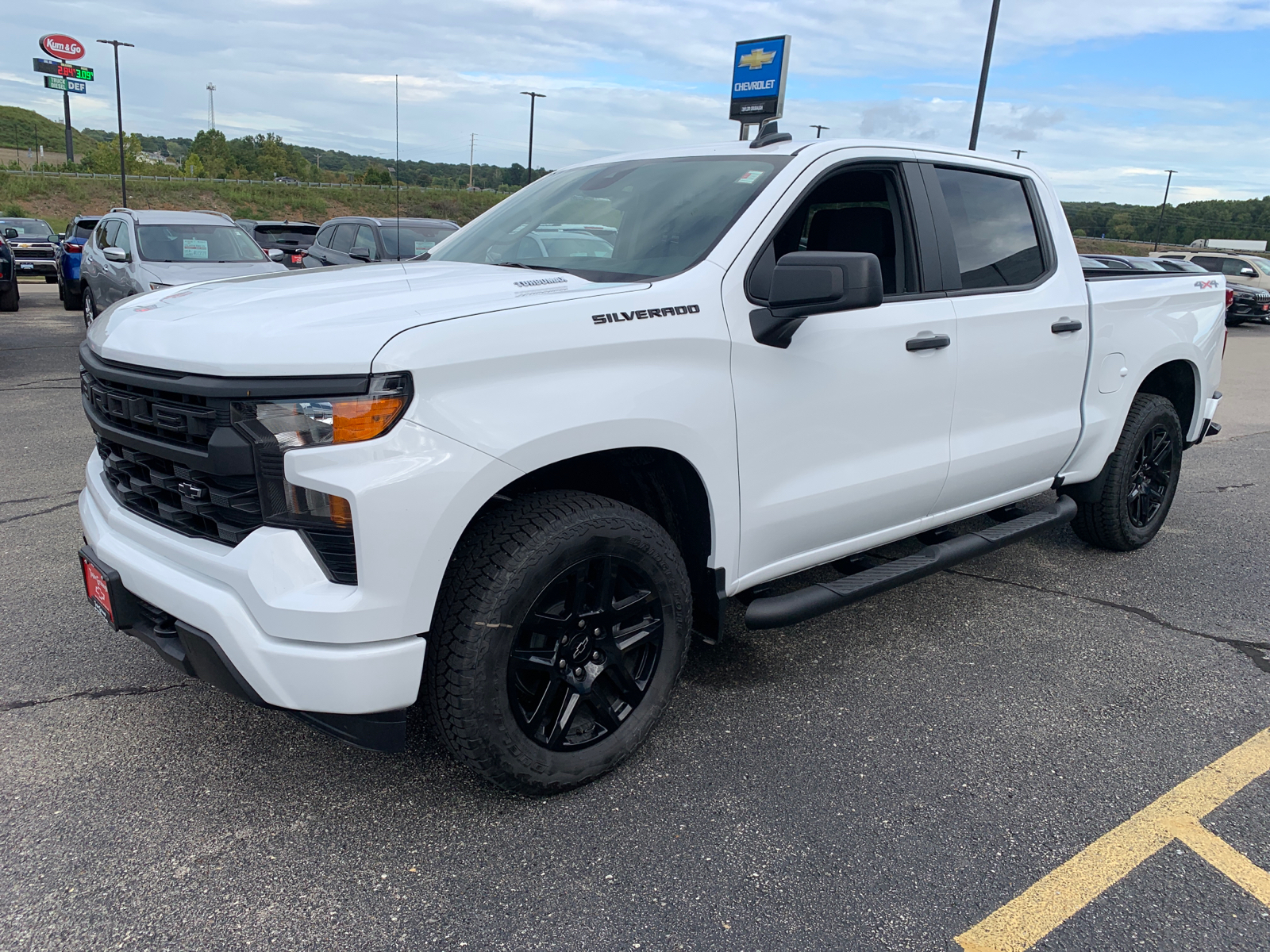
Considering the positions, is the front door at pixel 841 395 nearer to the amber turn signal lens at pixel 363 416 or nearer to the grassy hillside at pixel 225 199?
the amber turn signal lens at pixel 363 416

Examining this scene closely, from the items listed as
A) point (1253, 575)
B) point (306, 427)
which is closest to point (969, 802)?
point (306, 427)

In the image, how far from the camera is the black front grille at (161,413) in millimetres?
2266

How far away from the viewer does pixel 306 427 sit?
7.11ft

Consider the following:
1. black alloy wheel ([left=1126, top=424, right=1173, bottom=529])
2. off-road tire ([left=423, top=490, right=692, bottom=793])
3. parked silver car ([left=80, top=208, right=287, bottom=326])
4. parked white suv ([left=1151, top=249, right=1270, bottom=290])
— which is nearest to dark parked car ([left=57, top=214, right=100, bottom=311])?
parked silver car ([left=80, top=208, right=287, bottom=326])

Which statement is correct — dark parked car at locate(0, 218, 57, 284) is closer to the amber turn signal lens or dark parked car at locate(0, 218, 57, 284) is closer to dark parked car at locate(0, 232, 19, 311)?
dark parked car at locate(0, 232, 19, 311)

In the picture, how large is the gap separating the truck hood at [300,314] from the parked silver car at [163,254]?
8038 millimetres

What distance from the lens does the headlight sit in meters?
2.15

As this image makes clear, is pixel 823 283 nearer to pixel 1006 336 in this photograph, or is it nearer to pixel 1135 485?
pixel 1006 336

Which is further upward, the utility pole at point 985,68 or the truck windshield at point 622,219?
the utility pole at point 985,68

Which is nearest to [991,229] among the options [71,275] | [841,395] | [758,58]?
[841,395]

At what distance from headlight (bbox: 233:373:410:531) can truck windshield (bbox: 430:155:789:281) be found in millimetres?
1007

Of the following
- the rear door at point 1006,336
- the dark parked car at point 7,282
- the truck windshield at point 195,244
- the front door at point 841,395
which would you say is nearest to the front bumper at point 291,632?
the front door at point 841,395

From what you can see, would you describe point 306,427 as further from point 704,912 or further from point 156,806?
point 704,912

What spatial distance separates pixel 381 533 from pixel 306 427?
12.2 inches
